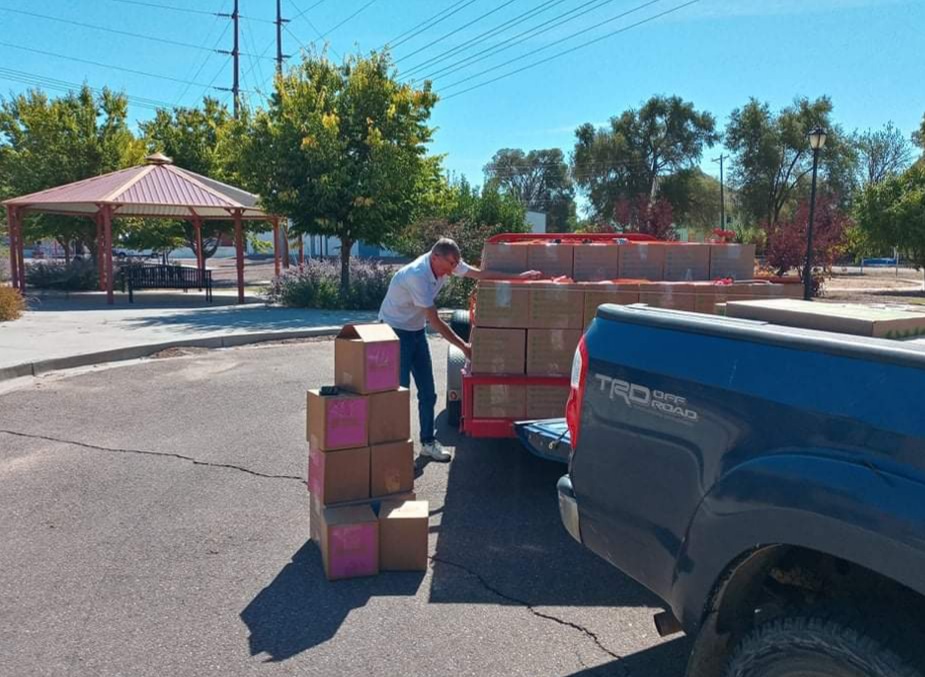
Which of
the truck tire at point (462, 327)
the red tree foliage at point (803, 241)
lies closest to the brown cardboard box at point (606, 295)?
the truck tire at point (462, 327)

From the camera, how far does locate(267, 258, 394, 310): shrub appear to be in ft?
61.2

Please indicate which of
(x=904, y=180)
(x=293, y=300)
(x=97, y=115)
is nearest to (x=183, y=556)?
(x=293, y=300)

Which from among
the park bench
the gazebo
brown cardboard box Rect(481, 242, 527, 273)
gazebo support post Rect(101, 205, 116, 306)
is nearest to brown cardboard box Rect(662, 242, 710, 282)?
brown cardboard box Rect(481, 242, 527, 273)

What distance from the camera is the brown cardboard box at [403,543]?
4.41 meters

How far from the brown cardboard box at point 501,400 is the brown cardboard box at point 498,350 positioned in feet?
0.39

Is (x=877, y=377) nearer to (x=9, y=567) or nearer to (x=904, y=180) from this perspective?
(x=9, y=567)

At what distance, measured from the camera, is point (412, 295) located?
6.18 meters

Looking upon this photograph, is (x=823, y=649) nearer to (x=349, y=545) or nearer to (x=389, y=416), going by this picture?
(x=349, y=545)

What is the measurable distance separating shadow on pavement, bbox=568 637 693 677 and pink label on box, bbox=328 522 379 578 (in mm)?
1378

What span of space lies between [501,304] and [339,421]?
1.46m

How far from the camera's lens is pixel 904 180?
31016 mm

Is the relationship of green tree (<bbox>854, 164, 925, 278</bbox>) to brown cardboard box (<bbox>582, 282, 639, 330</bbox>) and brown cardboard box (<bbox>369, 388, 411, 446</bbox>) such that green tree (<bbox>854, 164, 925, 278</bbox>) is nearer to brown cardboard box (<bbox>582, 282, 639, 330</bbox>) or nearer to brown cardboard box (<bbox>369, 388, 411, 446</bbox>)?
brown cardboard box (<bbox>582, 282, 639, 330</bbox>)

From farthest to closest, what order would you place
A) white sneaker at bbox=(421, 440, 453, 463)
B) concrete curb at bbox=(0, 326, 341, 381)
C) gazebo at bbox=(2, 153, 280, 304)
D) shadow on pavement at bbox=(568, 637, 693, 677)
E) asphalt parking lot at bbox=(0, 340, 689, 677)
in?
gazebo at bbox=(2, 153, 280, 304), concrete curb at bbox=(0, 326, 341, 381), white sneaker at bbox=(421, 440, 453, 463), asphalt parking lot at bbox=(0, 340, 689, 677), shadow on pavement at bbox=(568, 637, 693, 677)

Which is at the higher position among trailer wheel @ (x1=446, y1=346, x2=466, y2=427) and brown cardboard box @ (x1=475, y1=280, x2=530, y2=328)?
brown cardboard box @ (x1=475, y1=280, x2=530, y2=328)
